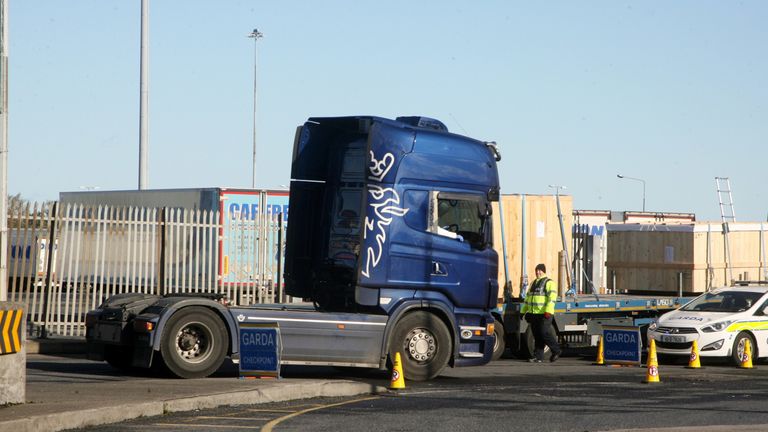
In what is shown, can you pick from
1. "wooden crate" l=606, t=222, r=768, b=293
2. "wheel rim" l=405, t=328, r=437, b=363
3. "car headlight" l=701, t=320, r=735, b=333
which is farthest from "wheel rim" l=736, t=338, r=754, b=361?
"wheel rim" l=405, t=328, r=437, b=363

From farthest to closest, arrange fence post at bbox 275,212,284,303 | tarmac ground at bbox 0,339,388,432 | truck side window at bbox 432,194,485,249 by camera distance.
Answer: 1. fence post at bbox 275,212,284,303
2. truck side window at bbox 432,194,485,249
3. tarmac ground at bbox 0,339,388,432

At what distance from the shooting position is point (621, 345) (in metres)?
20.5

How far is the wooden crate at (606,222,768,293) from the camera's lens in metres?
25.9

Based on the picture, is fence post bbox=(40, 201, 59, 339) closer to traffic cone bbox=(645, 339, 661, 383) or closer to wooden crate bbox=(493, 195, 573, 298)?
wooden crate bbox=(493, 195, 573, 298)

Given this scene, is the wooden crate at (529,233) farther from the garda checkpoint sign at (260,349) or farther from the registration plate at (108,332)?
the registration plate at (108,332)

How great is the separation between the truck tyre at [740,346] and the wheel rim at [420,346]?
6912 millimetres

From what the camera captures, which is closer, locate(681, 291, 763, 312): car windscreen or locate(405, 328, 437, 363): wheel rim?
locate(405, 328, 437, 363): wheel rim

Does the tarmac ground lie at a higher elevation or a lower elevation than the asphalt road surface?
higher

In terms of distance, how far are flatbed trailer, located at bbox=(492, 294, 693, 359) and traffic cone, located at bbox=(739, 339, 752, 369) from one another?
255cm

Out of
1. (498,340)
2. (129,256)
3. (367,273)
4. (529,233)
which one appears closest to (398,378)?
(367,273)

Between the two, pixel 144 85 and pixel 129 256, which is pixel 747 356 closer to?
pixel 129 256

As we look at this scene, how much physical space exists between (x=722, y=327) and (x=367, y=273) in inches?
310

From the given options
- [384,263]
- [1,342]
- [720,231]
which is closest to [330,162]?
[384,263]

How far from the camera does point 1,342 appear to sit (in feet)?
39.5
